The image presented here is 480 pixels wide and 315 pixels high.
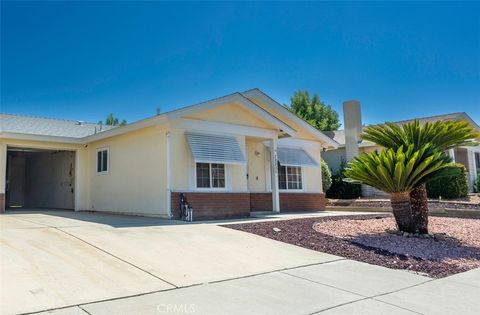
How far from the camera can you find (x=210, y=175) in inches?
547

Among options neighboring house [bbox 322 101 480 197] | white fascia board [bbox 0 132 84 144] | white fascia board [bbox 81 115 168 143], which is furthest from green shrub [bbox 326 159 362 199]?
white fascia board [bbox 0 132 84 144]

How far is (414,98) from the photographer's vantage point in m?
24.2

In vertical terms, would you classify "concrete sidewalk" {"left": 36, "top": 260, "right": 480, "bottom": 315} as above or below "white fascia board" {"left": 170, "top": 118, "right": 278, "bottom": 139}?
below

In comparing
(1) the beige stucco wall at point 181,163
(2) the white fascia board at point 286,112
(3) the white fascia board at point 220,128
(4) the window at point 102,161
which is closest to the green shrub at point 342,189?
(2) the white fascia board at point 286,112

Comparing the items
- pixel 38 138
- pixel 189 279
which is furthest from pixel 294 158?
pixel 189 279

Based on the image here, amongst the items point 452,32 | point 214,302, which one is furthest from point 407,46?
point 214,302

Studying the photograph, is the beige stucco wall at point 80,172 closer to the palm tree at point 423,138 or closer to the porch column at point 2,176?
the porch column at point 2,176

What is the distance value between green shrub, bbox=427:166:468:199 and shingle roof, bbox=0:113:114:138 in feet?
56.1

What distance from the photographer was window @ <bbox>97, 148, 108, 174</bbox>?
15656mm

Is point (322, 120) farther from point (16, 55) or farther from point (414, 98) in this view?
point (16, 55)

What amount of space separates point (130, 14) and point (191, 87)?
9.48 m

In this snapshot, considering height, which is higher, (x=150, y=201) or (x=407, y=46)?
(x=407, y=46)

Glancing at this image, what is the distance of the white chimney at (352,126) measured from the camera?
2381 cm

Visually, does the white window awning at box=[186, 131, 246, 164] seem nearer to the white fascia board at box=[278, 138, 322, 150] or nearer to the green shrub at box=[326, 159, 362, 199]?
the white fascia board at box=[278, 138, 322, 150]
